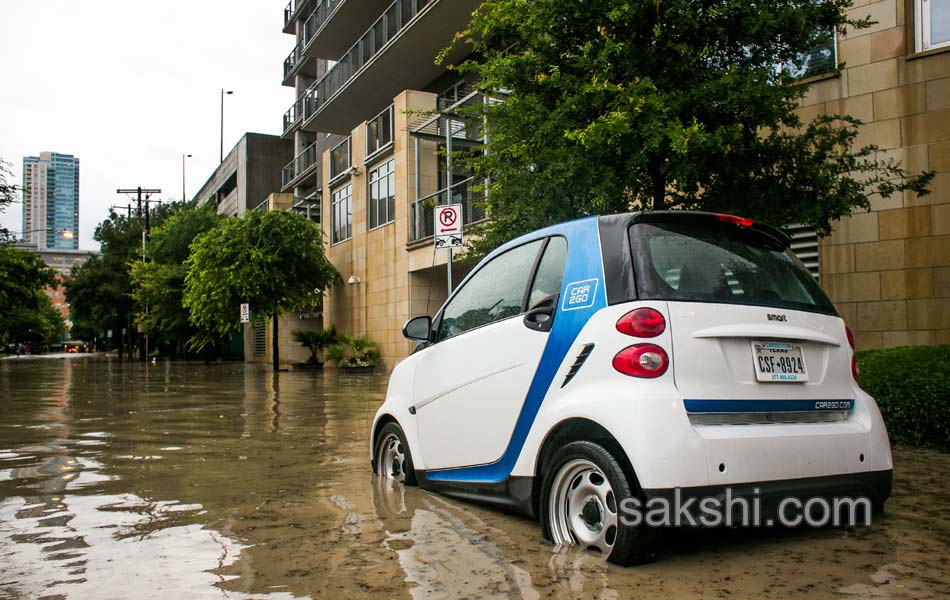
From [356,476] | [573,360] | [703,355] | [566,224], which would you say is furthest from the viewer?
[356,476]

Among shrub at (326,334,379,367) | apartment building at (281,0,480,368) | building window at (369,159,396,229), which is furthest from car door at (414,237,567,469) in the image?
building window at (369,159,396,229)

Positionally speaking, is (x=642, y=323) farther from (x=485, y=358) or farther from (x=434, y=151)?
(x=434, y=151)

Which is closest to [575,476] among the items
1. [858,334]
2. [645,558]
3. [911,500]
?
[645,558]

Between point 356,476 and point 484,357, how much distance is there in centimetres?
238

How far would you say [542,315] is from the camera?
4.27 m

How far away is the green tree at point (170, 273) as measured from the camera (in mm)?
40906

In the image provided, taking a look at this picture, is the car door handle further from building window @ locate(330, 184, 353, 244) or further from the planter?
building window @ locate(330, 184, 353, 244)

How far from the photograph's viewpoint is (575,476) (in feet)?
12.8

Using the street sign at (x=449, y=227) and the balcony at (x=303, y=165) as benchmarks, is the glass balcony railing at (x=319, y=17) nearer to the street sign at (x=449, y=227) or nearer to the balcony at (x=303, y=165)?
the balcony at (x=303, y=165)

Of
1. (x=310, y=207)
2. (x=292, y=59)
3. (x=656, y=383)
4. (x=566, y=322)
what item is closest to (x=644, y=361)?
(x=656, y=383)

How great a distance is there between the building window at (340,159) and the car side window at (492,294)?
1104 inches

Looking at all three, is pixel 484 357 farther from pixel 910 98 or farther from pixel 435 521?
pixel 910 98

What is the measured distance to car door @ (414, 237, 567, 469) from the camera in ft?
14.2

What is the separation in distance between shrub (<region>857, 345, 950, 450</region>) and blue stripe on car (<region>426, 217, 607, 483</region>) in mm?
4627
